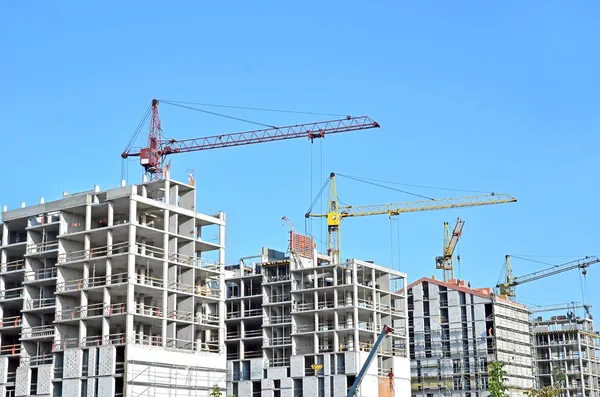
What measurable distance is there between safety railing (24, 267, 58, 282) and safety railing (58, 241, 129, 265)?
3085 mm

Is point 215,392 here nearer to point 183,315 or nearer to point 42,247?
point 183,315

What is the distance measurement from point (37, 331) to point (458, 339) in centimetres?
7323

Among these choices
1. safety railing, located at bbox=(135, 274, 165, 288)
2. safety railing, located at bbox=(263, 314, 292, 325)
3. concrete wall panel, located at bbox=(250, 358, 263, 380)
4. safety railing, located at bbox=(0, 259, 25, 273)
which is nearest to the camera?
safety railing, located at bbox=(135, 274, 165, 288)

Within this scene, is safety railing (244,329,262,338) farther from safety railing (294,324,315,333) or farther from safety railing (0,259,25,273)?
safety railing (0,259,25,273)

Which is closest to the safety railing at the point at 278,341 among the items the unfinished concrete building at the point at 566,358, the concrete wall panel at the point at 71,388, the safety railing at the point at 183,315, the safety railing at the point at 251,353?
the safety railing at the point at 251,353

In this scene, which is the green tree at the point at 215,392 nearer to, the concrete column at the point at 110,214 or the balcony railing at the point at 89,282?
the balcony railing at the point at 89,282

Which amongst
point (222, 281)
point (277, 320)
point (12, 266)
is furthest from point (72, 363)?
point (277, 320)

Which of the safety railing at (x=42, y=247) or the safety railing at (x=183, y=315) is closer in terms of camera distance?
the safety railing at (x=183, y=315)

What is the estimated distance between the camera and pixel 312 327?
392ft

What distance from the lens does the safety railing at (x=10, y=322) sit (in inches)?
3794

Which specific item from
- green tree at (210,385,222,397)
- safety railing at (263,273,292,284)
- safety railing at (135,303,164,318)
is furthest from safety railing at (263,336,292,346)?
safety railing at (135,303,164,318)

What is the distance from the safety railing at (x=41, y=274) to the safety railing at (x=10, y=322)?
5.05 meters

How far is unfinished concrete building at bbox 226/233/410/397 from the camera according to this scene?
114875mm

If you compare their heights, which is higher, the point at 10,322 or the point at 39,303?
the point at 39,303
